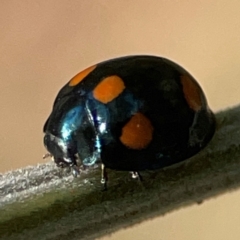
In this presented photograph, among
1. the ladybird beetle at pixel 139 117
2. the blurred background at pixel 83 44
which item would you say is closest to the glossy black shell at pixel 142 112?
the ladybird beetle at pixel 139 117

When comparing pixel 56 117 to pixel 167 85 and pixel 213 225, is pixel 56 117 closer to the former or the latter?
pixel 167 85

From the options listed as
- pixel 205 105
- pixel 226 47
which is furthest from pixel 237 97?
pixel 205 105

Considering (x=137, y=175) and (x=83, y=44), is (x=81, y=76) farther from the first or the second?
(x=83, y=44)

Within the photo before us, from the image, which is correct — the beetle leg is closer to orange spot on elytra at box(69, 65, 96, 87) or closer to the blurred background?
orange spot on elytra at box(69, 65, 96, 87)

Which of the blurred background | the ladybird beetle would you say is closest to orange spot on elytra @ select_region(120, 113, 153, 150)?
the ladybird beetle

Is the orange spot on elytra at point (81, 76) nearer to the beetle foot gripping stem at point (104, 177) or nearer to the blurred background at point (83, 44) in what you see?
the beetle foot gripping stem at point (104, 177)

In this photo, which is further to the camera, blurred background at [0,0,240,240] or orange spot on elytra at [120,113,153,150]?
blurred background at [0,0,240,240]
